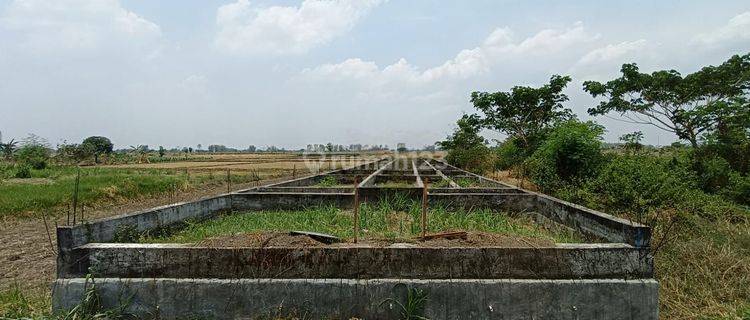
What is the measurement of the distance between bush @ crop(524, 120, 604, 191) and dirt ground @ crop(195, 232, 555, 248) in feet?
26.7

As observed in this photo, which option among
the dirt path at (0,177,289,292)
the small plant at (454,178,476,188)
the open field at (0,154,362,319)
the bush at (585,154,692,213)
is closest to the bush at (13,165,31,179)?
the open field at (0,154,362,319)

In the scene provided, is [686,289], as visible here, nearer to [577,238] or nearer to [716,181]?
[577,238]

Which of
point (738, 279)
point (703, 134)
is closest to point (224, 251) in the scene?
point (738, 279)

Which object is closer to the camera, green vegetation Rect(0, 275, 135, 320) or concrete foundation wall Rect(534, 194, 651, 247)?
green vegetation Rect(0, 275, 135, 320)

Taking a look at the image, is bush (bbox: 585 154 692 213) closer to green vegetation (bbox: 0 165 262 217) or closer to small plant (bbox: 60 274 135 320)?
small plant (bbox: 60 274 135 320)

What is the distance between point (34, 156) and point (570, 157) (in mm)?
29742

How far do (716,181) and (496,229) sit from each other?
8.42 meters

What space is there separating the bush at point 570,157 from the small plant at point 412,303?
892 centimetres

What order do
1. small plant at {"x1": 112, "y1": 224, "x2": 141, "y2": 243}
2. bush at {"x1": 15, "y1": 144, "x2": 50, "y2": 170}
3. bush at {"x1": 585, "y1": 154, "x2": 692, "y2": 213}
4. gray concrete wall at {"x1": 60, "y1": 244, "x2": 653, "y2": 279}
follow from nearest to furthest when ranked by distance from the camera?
gray concrete wall at {"x1": 60, "y1": 244, "x2": 653, "y2": 279}, small plant at {"x1": 112, "y1": 224, "x2": 141, "y2": 243}, bush at {"x1": 585, "y1": 154, "x2": 692, "y2": 213}, bush at {"x1": 15, "y1": 144, "x2": 50, "y2": 170}

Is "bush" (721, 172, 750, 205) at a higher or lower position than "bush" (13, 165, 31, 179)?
lower

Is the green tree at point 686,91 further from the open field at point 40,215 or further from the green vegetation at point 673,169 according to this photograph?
the open field at point 40,215

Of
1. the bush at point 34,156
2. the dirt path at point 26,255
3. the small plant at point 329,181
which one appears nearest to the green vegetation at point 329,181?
the small plant at point 329,181

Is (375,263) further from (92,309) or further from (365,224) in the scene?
(92,309)

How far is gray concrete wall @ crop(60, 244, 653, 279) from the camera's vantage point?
3568 mm
